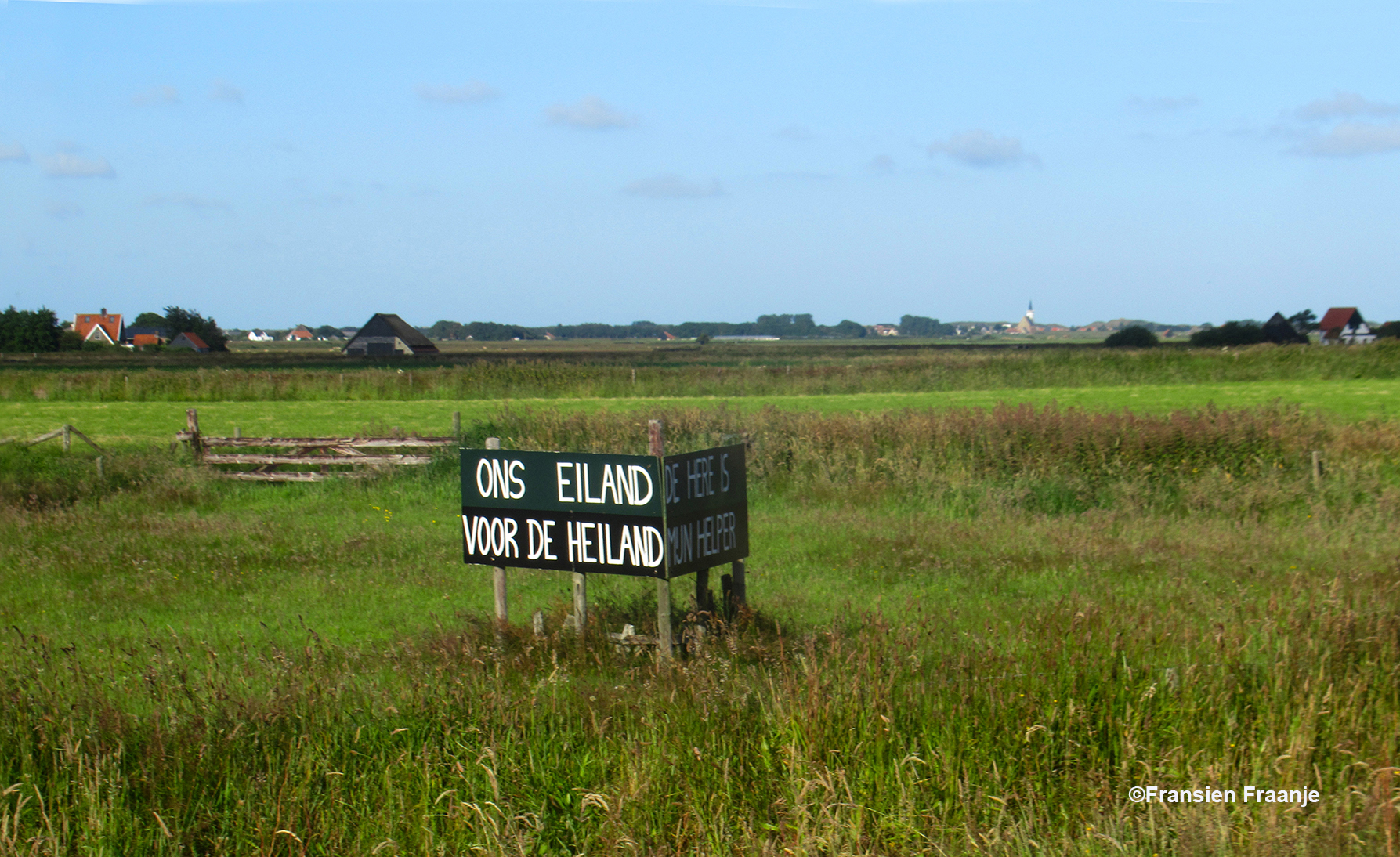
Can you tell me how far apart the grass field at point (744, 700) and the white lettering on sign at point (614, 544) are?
640 mm

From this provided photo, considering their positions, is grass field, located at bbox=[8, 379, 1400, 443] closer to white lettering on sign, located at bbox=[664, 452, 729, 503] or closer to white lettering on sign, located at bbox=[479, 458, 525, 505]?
white lettering on sign, located at bbox=[664, 452, 729, 503]

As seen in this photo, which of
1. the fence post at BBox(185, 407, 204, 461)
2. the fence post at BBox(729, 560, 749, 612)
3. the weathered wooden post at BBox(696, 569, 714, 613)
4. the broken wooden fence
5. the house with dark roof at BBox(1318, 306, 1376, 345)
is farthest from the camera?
the house with dark roof at BBox(1318, 306, 1376, 345)

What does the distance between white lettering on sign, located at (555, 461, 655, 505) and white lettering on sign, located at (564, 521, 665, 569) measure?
0.56 ft

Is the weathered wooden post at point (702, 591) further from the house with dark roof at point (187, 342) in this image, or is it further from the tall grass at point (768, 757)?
the house with dark roof at point (187, 342)

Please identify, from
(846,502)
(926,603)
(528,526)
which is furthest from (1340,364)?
(528,526)

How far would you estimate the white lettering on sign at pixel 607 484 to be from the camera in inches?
258

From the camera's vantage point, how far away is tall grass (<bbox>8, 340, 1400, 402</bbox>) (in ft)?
148

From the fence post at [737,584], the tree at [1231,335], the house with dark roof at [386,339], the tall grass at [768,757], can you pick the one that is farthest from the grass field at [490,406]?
the house with dark roof at [386,339]

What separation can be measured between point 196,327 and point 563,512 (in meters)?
134

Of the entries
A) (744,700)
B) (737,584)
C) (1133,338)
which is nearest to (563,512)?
(737,584)

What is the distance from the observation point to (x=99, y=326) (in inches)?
5384

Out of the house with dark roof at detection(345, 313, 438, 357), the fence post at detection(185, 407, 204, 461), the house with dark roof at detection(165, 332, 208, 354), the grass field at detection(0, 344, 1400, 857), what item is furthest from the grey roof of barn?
the grass field at detection(0, 344, 1400, 857)

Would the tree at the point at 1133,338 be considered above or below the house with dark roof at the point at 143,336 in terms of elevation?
below

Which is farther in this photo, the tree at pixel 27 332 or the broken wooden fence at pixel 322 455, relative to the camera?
the tree at pixel 27 332
